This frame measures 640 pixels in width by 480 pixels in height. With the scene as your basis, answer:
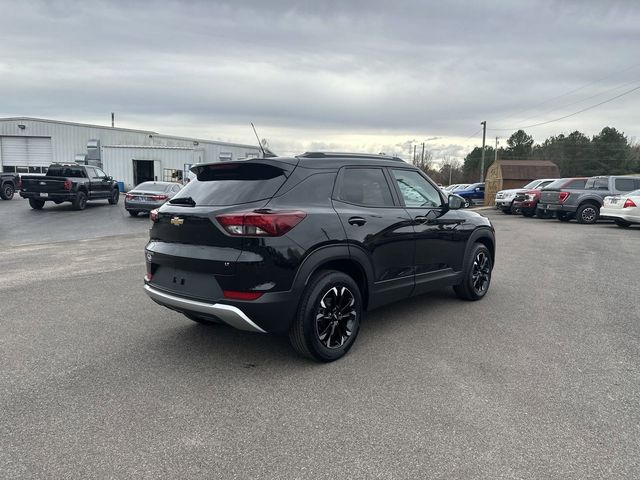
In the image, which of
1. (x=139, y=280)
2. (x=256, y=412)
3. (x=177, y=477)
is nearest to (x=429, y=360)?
(x=256, y=412)

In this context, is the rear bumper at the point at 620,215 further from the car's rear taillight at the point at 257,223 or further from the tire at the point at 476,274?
the car's rear taillight at the point at 257,223

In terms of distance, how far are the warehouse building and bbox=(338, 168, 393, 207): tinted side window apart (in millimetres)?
30372

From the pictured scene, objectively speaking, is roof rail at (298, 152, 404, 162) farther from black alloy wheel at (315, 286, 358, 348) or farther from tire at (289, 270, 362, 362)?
black alloy wheel at (315, 286, 358, 348)

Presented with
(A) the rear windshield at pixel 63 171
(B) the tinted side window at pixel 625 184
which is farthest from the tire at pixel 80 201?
(B) the tinted side window at pixel 625 184

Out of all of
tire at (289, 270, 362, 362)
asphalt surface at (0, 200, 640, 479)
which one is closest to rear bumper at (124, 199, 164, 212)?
asphalt surface at (0, 200, 640, 479)

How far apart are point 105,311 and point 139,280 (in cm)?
181

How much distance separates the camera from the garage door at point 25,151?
4131 centimetres

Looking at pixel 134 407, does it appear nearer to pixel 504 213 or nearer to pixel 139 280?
pixel 139 280

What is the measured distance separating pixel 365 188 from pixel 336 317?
1322mm

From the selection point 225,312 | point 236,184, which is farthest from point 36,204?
point 225,312

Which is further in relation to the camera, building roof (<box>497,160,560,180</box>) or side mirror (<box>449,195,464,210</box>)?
building roof (<box>497,160,560,180</box>)

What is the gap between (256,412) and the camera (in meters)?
3.24

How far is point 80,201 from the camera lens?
65.8 ft

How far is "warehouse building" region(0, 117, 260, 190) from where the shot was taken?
3762cm
